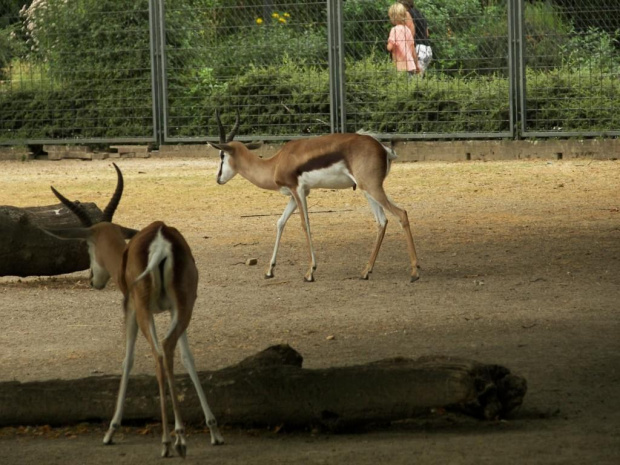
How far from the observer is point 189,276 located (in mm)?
5770

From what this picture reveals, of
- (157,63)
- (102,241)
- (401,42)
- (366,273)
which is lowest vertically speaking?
(366,273)

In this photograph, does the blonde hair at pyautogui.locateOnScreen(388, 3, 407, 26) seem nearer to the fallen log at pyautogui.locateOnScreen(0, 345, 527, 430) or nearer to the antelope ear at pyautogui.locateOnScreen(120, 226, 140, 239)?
the antelope ear at pyautogui.locateOnScreen(120, 226, 140, 239)

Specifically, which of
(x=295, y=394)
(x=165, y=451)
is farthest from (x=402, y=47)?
(x=165, y=451)

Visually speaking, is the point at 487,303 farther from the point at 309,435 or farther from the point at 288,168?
the point at 309,435

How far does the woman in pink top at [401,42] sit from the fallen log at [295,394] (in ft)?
44.4

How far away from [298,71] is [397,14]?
209 cm

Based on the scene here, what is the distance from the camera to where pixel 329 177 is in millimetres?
10648

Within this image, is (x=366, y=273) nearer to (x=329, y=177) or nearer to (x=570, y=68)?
(x=329, y=177)

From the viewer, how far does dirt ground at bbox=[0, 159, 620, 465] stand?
18.6ft

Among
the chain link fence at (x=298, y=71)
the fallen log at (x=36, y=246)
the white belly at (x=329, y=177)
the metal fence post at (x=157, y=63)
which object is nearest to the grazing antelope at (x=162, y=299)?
the fallen log at (x=36, y=246)

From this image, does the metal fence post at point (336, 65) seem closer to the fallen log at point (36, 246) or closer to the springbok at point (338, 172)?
the springbok at point (338, 172)

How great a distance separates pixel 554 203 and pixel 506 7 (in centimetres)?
575

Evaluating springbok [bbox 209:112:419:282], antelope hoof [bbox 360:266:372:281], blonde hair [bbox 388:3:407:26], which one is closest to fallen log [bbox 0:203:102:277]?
springbok [bbox 209:112:419:282]

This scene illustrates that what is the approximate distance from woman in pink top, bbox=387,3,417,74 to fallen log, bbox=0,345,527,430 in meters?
13.5
